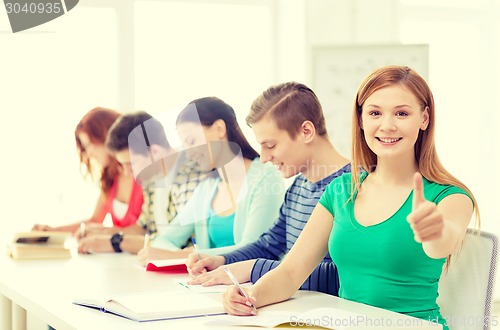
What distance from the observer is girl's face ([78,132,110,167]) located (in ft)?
11.4

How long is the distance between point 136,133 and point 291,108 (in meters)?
1.05

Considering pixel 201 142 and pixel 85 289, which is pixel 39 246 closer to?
pixel 201 142

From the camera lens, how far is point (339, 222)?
1798mm

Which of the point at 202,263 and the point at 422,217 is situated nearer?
the point at 422,217

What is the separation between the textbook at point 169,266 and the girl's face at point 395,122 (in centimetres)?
87

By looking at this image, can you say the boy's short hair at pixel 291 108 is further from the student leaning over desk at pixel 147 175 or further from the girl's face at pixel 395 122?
the student leaning over desk at pixel 147 175

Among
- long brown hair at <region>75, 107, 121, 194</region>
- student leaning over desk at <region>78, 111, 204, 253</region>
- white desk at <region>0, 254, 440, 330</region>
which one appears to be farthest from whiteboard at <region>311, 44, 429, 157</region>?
white desk at <region>0, 254, 440, 330</region>

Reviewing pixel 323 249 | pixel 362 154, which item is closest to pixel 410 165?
pixel 362 154

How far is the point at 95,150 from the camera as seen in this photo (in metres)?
3.50

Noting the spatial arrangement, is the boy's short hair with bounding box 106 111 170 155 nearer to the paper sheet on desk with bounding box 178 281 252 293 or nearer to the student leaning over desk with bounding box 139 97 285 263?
the student leaning over desk with bounding box 139 97 285 263

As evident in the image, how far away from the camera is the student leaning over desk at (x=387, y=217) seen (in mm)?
1695

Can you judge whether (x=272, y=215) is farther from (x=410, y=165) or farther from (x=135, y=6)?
(x=135, y=6)

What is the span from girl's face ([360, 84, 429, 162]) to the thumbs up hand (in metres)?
0.41

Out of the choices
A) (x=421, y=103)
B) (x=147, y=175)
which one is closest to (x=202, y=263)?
(x=421, y=103)
